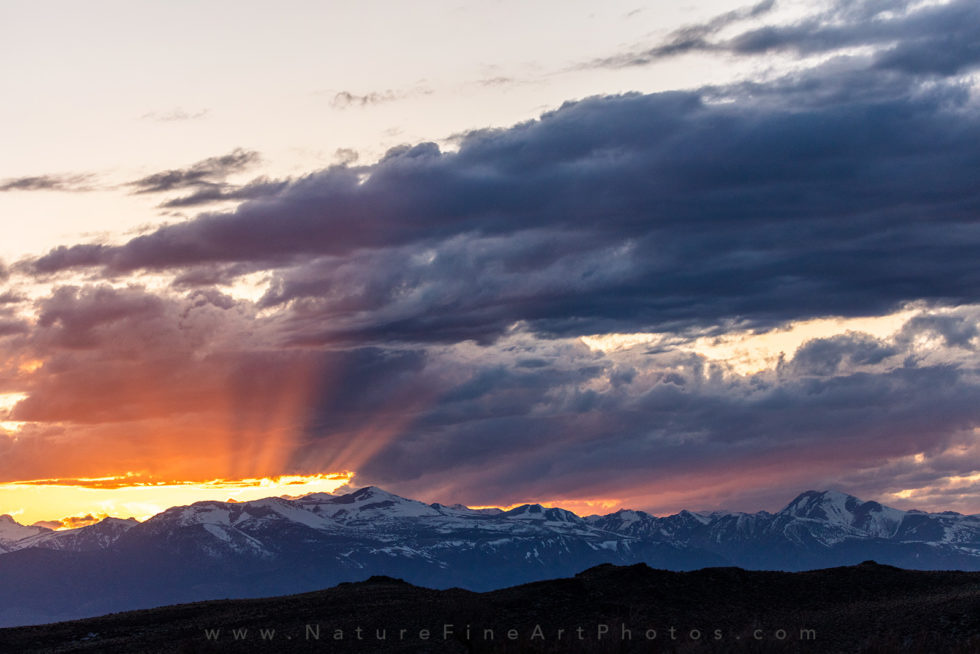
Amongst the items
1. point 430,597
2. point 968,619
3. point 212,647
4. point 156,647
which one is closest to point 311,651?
point 212,647

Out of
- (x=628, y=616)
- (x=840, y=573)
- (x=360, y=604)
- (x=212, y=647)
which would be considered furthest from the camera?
(x=840, y=573)

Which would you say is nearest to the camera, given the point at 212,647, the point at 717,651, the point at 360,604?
the point at 717,651

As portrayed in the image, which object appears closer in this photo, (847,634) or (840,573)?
(847,634)

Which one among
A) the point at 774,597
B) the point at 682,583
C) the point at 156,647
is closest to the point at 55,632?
the point at 156,647

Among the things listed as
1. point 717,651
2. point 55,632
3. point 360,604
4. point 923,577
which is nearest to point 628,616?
point 717,651

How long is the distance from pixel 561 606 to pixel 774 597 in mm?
17663

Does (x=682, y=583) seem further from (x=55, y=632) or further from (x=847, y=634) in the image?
(x=55, y=632)

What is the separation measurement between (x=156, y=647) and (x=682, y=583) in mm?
41709

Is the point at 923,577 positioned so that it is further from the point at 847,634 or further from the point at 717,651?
the point at 717,651

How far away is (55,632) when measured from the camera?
93.5m

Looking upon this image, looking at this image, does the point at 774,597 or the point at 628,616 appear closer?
the point at 628,616

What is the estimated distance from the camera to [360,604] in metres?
91.9

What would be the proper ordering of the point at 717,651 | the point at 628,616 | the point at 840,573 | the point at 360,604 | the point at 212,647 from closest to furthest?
the point at 717,651 → the point at 212,647 → the point at 628,616 → the point at 360,604 → the point at 840,573

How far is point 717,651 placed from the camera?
7412 centimetres
